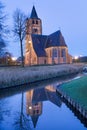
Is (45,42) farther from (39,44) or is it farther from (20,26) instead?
(20,26)

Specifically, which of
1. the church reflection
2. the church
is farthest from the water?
the church

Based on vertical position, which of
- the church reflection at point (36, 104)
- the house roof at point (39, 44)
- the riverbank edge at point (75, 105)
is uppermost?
the house roof at point (39, 44)

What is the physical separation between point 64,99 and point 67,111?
18.3ft

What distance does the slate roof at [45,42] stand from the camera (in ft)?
348

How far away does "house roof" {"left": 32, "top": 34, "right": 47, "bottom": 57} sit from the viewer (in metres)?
106

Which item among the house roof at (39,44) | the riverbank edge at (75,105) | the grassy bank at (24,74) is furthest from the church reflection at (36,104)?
the house roof at (39,44)

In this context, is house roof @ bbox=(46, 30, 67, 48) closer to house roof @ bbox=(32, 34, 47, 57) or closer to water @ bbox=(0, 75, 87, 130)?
house roof @ bbox=(32, 34, 47, 57)

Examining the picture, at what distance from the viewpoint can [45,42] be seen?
111375 millimetres

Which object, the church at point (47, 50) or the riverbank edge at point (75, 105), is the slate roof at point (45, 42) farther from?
the riverbank edge at point (75, 105)

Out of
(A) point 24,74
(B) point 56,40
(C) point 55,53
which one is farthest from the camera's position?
(B) point 56,40

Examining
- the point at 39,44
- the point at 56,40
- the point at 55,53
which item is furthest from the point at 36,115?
the point at 39,44

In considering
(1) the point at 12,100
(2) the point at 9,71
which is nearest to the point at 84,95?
(1) the point at 12,100

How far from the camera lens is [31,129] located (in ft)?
65.9

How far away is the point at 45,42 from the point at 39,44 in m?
2.84
